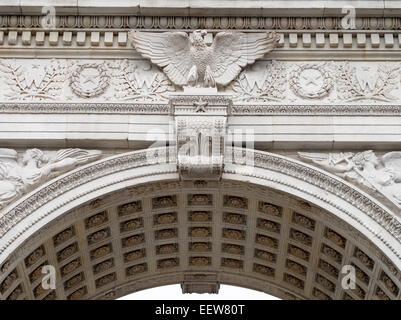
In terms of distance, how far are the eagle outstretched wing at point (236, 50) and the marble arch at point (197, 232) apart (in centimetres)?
197

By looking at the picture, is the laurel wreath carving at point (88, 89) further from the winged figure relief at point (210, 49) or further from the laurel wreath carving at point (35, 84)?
the winged figure relief at point (210, 49)

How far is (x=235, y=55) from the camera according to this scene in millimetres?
18375

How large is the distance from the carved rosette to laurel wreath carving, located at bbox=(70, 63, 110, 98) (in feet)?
5.10

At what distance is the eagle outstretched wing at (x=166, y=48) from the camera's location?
18.3 m

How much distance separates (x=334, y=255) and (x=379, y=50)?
164 inches

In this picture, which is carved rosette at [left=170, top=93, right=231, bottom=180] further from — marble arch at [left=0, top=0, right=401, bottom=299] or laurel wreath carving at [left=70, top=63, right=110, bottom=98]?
laurel wreath carving at [left=70, top=63, right=110, bottom=98]

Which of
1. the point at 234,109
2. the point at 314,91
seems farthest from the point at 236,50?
the point at 314,91

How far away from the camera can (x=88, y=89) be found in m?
18.2

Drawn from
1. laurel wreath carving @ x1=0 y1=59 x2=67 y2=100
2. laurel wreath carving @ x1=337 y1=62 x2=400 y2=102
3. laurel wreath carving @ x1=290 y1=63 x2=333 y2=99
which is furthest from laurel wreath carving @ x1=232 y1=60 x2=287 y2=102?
laurel wreath carving @ x1=0 y1=59 x2=67 y2=100

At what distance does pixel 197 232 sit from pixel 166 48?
12.6ft

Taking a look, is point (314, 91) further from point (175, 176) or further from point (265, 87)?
point (175, 176)

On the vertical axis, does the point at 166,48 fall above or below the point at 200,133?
above

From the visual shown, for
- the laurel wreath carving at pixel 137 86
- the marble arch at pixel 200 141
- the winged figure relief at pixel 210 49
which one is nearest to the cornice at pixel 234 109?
the marble arch at pixel 200 141

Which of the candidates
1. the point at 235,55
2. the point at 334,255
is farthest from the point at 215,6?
the point at 334,255
